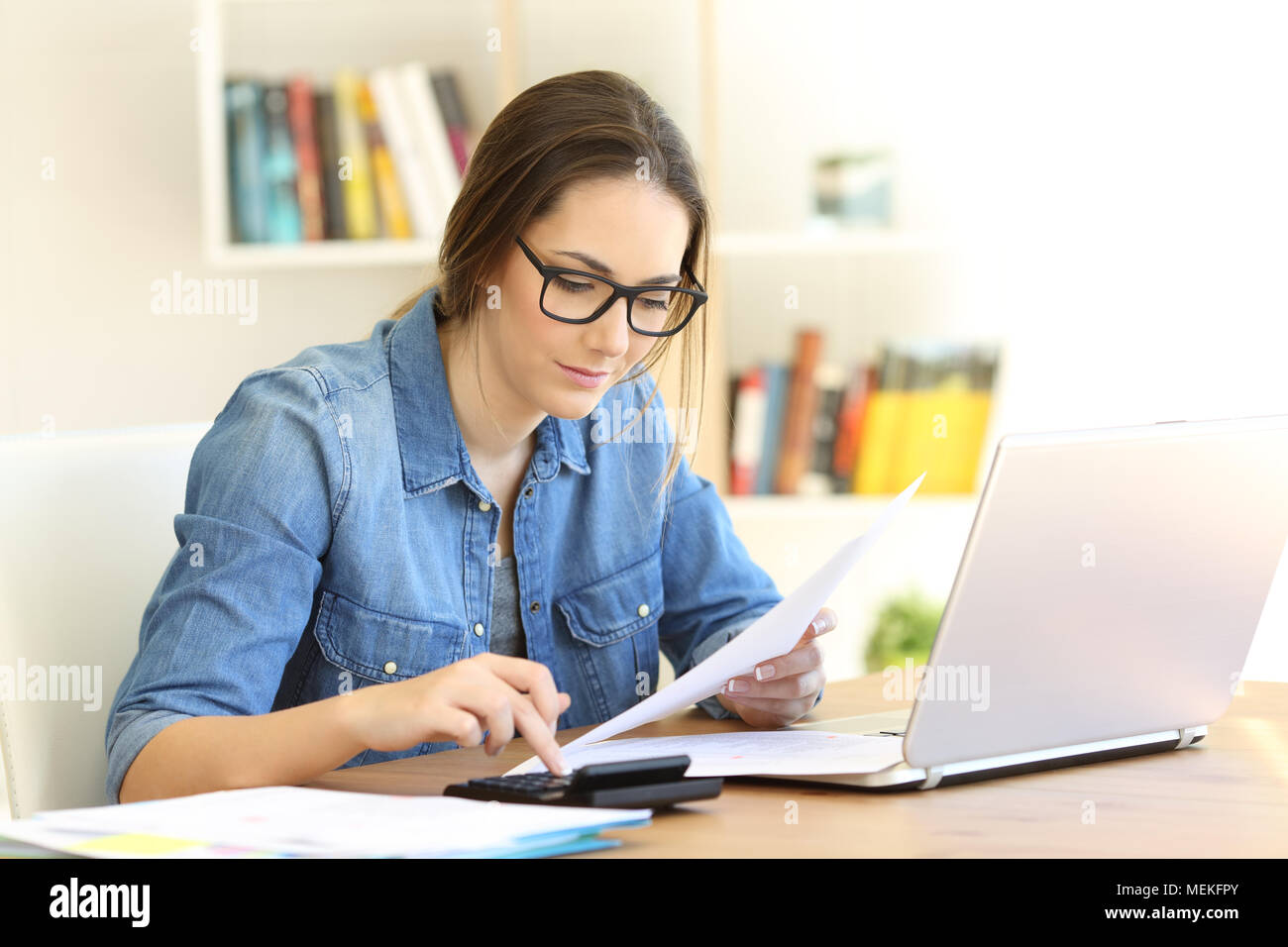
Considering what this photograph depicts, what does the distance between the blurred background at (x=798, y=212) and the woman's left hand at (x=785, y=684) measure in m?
1.41

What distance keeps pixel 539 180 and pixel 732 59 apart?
1799mm

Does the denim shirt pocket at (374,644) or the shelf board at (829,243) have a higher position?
the shelf board at (829,243)

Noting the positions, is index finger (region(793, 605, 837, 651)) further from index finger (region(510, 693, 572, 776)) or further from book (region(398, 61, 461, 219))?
book (region(398, 61, 461, 219))

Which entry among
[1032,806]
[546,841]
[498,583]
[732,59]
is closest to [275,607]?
[498,583]

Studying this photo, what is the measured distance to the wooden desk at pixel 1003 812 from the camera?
29.5 inches

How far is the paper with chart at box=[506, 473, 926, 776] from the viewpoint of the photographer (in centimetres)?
92

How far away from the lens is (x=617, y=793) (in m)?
0.81

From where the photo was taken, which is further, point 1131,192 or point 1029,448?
point 1131,192

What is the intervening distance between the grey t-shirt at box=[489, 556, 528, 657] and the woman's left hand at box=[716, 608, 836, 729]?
0.27 metres

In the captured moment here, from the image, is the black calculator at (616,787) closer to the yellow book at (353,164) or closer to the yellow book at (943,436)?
the yellow book at (943,436)

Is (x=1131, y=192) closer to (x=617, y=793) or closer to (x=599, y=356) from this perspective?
(x=599, y=356)

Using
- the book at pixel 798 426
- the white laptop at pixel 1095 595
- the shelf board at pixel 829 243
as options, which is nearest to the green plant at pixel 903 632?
the book at pixel 798 426

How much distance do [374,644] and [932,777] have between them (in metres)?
0.54
